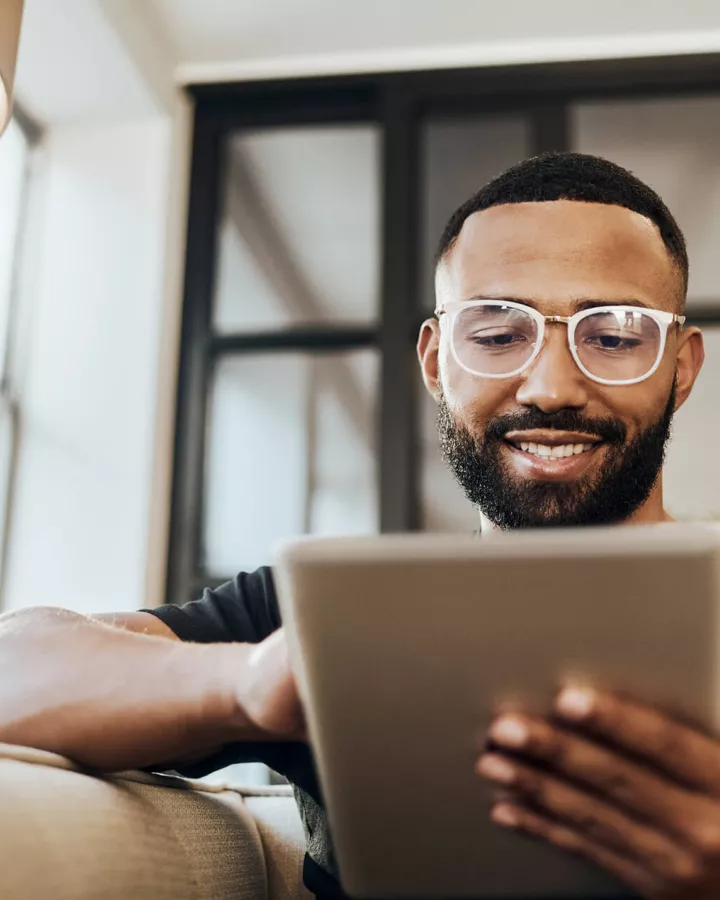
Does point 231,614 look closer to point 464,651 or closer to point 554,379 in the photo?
point 554,379

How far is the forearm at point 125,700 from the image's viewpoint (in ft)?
2.34

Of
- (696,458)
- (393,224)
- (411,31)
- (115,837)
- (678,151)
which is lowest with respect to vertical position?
(115,837)

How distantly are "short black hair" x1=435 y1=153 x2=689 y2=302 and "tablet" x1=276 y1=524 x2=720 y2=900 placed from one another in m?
0.77

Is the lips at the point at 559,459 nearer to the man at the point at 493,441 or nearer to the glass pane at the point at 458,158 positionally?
the man at the point at 493,441

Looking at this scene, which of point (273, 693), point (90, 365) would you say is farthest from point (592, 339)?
point (90, 365)

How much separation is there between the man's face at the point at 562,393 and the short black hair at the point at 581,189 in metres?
0.01

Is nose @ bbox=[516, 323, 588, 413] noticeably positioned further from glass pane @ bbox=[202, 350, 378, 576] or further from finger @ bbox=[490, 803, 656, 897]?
glass pane @ bbox=[202, 350, 378, 576]

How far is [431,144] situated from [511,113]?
9.8 inches

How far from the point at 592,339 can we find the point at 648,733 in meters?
0.64

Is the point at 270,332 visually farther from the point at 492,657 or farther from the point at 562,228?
the point at 492,657

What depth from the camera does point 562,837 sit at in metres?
0.55

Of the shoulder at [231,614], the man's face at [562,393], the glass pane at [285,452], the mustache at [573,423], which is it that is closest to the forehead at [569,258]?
the man's face at [562,393]

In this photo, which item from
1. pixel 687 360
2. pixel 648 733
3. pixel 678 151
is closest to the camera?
pixel 648 733

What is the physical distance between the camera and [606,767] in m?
0.51
